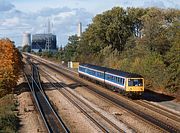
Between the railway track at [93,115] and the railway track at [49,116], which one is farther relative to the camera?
the railway track at [93,115]

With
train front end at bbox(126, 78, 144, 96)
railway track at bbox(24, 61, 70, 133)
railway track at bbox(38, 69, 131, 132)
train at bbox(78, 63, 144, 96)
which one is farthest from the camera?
train at bbox(78, 63, 144, 96)

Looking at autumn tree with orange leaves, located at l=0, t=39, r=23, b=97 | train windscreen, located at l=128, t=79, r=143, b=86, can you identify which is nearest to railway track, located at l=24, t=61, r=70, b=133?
autumn tree with orange leaves, located at l=0, t=39, r=23, b=97

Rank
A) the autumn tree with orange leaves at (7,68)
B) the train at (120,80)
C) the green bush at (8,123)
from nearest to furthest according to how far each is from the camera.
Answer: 1. the green bush at (8,123)
2. the train at (120,80)
3. the autumn tree with orange leaves at (7,68)

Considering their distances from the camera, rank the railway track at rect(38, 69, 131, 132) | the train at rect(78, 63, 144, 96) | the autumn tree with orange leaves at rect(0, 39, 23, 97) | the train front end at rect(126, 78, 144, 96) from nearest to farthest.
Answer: the railway track at rect(38, 69, 131, 132) → the train front end at rect(126, 78, 144, 96) → the train at rect(78, 63, 144, 96) → the autumn tree with orange leaves at rect(0, 39, 23, 97)

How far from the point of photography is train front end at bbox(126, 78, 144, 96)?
43.0m

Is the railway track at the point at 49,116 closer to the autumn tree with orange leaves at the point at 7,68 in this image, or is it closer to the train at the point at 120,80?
the autumn tree with orange leaves at the point at 7,68

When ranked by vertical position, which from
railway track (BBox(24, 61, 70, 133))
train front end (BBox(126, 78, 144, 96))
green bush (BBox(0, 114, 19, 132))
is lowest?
railway track (BBox(24, 61, 70, 133))

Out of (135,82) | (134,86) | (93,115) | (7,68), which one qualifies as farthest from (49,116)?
(7,68)

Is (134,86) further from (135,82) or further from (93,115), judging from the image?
(93,115)

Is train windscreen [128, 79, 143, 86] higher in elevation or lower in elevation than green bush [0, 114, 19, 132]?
higher

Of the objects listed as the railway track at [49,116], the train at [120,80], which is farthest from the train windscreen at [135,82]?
the railway track at [49,116]

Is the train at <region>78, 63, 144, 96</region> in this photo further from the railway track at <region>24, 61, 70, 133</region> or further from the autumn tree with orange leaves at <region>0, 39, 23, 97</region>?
the autumn tree with orange leaves at <region>0, 39, 23, 97</region>

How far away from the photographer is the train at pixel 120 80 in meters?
43.2

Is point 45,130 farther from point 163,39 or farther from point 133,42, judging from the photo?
point 133,42
